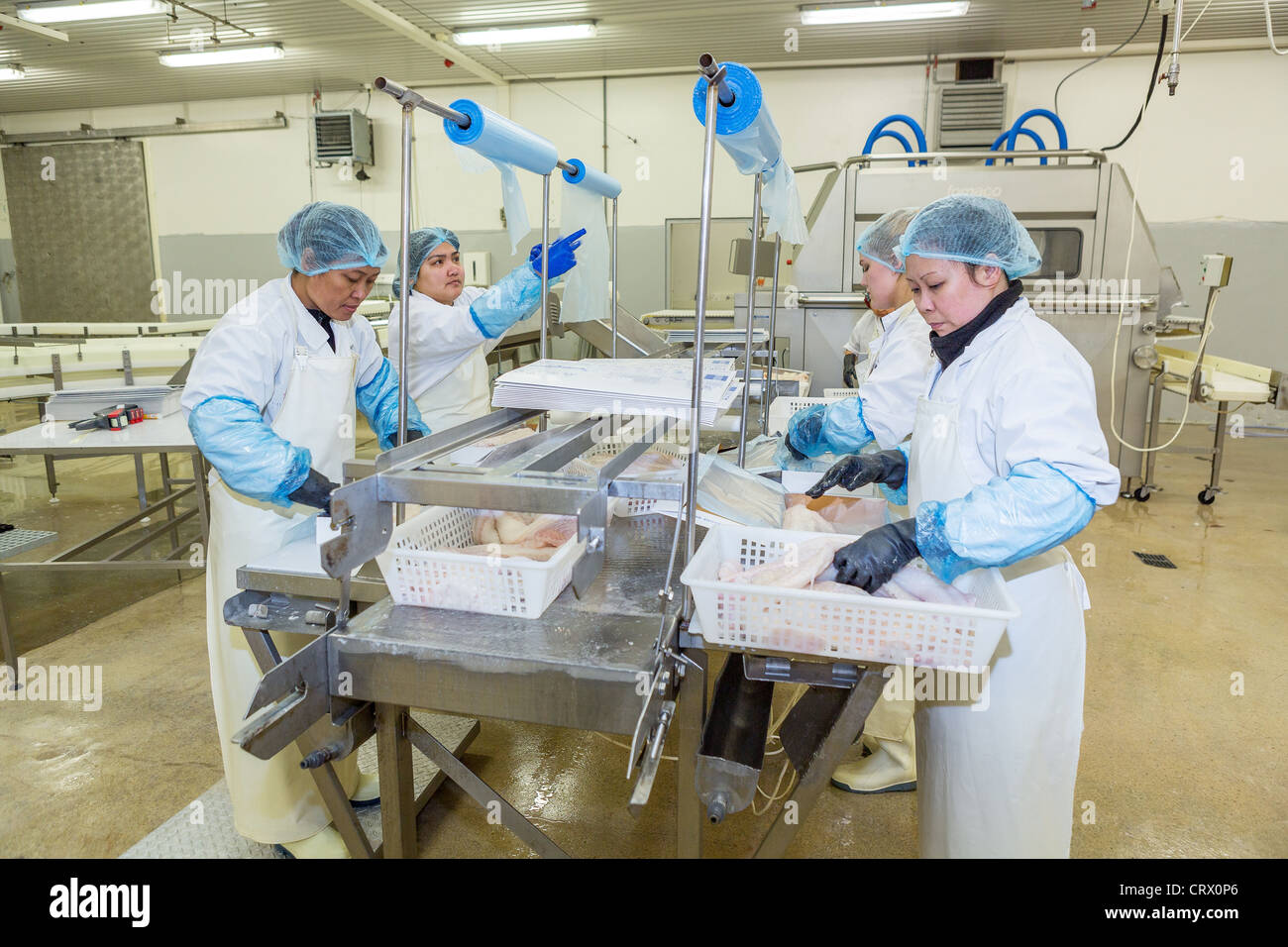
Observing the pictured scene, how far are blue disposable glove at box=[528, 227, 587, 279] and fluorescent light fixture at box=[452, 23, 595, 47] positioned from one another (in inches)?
206

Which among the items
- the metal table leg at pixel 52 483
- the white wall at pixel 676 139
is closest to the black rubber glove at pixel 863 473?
the metal table leg at pixel 52 483

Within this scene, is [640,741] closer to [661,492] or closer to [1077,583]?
A: [661,492]

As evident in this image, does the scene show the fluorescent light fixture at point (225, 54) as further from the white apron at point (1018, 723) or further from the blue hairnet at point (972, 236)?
the white apron at point (1018, 723)

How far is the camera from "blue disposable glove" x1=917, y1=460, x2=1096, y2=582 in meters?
1.29

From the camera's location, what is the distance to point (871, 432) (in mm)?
2211

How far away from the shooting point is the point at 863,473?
6.25 feet

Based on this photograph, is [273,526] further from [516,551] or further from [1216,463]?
[1216,463]

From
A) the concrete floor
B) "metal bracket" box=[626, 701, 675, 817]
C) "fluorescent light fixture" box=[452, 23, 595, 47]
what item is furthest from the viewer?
"fluorescent light fixture" box=[452, 23, 595, 47]

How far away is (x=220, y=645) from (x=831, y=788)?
165cm

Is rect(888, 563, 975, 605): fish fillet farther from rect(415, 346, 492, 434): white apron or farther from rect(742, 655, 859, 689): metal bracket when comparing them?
rect(415, 346, 492, 434): white apron

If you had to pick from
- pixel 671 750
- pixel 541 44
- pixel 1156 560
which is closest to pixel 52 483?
Result: pixel 671 750

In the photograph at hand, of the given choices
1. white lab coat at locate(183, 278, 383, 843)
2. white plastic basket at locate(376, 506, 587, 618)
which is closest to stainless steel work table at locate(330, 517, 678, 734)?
white plastic basket at locate(376, 506, 587, 618)

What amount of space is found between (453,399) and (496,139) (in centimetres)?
154

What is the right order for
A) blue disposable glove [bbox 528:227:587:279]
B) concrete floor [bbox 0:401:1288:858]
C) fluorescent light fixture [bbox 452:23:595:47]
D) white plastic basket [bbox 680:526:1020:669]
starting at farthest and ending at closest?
1. fluorescent light fixture [bbox 452:23:595:47]
2. concrete floor [bbox 0:401:1288:858]
3. blue disposable glove [bbox 528:227:587:279]
4. white plastic basket [bbox 680:526:1020:669]
